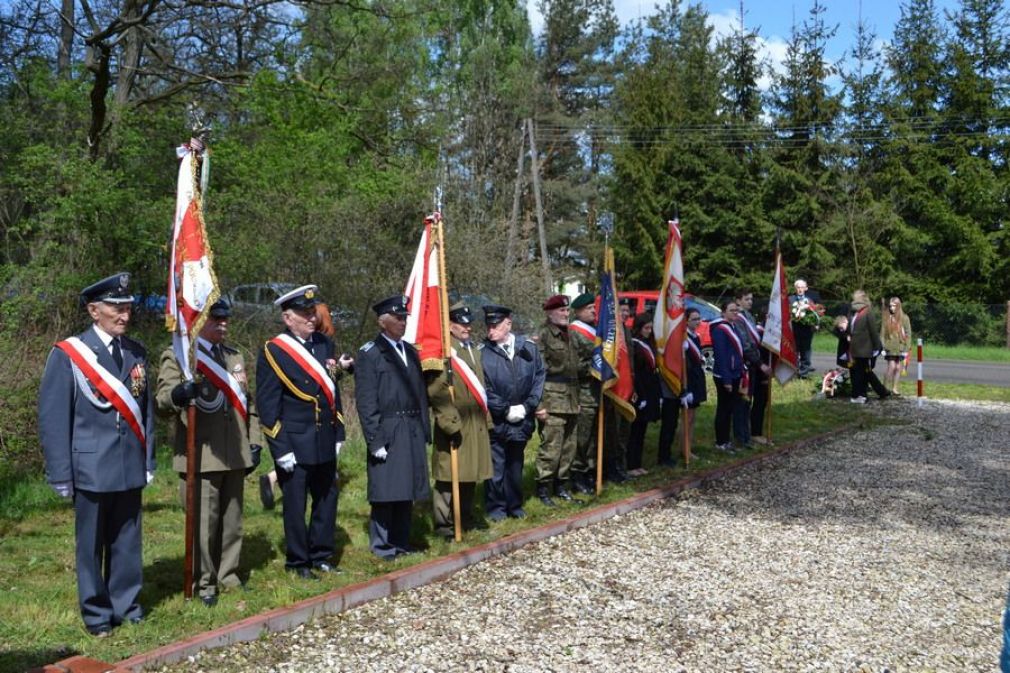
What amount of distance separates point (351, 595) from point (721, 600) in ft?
8.29

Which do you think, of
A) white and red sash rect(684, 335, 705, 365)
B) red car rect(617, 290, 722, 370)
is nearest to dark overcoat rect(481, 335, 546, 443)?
white and red sash rect(684, 335, 705, 365)

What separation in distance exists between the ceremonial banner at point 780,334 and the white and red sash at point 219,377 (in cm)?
850

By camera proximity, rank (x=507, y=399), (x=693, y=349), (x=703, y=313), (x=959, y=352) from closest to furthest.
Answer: (x=507, y=399) < (x=693, y=349) < (x=703, y=313) < (x=959, y=352)

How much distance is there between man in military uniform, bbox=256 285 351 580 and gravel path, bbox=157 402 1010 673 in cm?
83

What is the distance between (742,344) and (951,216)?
2692 cm

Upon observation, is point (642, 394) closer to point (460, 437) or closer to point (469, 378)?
point (469, 378)

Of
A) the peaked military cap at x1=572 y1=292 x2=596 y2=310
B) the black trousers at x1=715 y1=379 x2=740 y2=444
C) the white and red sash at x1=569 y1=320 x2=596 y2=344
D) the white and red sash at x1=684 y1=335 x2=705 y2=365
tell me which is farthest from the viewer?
the black trousers at x1=715 y1=379 x2=740 y2=444

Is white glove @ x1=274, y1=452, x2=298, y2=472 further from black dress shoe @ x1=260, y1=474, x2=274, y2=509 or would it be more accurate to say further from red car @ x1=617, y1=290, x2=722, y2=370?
red car @ x1=617, y1=290, x2=722, y2=370

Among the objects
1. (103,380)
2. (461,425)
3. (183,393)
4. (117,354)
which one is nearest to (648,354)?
(461,425)

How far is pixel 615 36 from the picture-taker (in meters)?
46.7

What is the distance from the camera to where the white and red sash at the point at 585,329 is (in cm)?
940

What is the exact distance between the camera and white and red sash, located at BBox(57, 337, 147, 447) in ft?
17.1

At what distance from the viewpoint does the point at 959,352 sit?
29.0 meters

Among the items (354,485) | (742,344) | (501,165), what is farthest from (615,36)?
(354,485)
